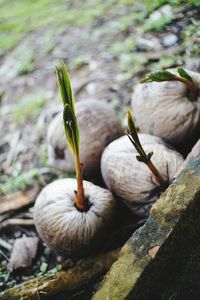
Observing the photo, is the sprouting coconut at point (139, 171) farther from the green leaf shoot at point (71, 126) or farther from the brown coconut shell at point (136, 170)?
the green leaf shoot at point (71, 126)

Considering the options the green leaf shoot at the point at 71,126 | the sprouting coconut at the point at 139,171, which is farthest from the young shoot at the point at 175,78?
the green leaf shoot at the point at 71,126

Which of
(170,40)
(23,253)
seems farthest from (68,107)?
(170,40)

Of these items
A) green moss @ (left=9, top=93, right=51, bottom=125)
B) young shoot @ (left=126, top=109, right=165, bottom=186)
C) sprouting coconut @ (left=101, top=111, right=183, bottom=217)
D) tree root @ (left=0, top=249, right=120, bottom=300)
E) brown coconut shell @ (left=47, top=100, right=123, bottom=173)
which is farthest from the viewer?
green moss @ (left=9, top=93, right=51, bottom=125)

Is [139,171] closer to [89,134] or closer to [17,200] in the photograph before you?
[89,134]

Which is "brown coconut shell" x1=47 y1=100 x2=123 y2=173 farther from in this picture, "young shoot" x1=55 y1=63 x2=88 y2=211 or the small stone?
the small stone

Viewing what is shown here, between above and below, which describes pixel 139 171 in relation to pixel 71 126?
below

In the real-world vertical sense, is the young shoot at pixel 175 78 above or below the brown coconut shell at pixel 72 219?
above

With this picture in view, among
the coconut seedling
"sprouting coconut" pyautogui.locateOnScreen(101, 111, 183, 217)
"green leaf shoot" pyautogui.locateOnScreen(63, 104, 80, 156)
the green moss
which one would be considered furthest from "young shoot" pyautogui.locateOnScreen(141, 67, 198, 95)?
the green moss
